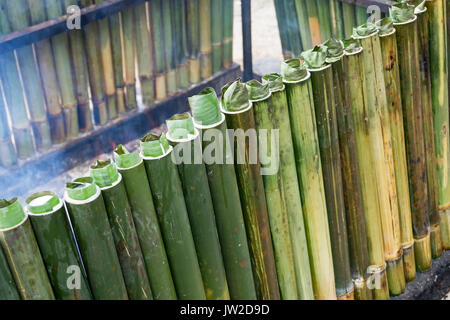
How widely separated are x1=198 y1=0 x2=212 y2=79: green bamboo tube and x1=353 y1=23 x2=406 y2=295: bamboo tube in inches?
137

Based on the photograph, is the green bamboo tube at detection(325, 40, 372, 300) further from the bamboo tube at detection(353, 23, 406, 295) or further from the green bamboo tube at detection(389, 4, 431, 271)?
the green bamboo tube at detection(389, 4, 431, 271)

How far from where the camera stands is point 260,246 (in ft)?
8.86

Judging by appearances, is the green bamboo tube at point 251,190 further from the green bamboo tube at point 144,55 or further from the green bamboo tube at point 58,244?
the green bamboo tube at point 144,55

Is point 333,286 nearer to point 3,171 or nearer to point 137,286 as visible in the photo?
point 137,286

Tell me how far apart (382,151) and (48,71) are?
3233 mm

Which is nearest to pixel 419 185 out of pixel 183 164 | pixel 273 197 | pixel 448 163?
pixel 448 163

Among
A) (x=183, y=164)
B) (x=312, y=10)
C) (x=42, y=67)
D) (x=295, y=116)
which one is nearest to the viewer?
(x=183, y=164)

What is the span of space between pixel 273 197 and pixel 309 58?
559 millimetres

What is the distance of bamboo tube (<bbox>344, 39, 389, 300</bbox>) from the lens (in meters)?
2.78

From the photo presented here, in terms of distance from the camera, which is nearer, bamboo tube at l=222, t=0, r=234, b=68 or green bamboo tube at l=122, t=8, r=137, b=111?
green bamboo tube at l=122, t=8, r=137, b=111

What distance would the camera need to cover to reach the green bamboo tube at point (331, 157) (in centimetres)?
266

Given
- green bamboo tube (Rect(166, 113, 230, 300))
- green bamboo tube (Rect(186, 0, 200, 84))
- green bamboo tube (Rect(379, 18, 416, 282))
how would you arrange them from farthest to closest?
green bamboo tube (Rect(186, 0, 200, 84)), green bamboo tube (Rect(379, 18, 416, 282)), green bamboo tube (Rect(166, 113, 230, 300))

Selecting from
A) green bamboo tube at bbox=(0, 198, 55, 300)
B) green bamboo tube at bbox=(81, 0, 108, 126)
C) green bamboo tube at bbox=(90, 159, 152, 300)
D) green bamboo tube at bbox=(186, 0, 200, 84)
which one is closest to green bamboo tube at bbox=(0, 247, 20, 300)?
green bamboo tube at bbox=(0, 198, 55, 300)

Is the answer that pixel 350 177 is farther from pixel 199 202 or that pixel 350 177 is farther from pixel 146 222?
pixel 146 222
